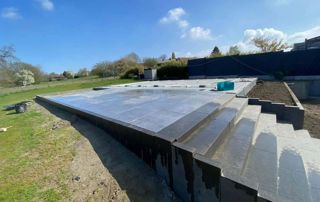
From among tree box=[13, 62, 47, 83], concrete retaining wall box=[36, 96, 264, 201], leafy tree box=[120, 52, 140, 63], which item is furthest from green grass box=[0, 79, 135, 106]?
tree box=[13, 62, 47, 83]

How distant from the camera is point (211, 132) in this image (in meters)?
2.71

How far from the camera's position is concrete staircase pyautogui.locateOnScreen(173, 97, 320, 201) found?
A: 1.75 m

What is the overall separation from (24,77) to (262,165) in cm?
4257

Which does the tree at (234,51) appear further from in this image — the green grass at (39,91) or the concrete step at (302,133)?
the concrete step at (302,133)

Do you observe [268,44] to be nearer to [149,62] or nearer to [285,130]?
[149,62]

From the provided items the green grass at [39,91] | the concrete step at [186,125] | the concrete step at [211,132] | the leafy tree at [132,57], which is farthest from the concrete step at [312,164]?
the leafy tree at [132,57]

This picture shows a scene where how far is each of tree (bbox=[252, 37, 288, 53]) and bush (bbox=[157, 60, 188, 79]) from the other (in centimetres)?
976

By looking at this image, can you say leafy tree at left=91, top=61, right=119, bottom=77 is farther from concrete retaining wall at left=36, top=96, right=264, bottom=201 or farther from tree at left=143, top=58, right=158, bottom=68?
concrete retaining wall at left=36, top=96, right=264, bottom=201

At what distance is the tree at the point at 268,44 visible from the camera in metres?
18.9

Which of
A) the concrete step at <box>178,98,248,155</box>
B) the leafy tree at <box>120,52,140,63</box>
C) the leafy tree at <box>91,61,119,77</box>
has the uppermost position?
the leafy tree at <box>120,52,140,63</box>

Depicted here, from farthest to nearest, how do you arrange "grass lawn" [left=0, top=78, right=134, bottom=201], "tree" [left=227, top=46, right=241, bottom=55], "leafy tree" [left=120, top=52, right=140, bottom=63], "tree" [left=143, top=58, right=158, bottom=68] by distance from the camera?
"leafy tree" [left=120, top=52, right=140, bottom=63]
"tree" [left=143, top=58, right=158, bottom=68]
"tree" [left=227, top=46, right=241, bottom=55]
"grass lawn" [left=0, top=78, right=134, bottom=201]

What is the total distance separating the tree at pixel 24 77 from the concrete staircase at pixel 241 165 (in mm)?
40207

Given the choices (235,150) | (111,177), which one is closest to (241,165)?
(235,150)

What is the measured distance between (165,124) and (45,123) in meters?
4.59
